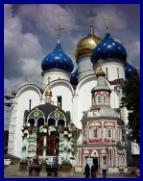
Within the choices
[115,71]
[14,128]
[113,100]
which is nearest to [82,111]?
[113,100]

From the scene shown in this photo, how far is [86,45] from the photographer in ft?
107

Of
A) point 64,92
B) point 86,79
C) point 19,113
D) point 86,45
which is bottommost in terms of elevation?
point 19,113

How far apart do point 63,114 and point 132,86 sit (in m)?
8.09

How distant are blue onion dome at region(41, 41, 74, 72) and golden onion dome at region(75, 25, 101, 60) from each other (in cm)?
160

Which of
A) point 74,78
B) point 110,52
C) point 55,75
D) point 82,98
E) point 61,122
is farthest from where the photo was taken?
point 74,78

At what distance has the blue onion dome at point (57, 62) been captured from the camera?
31078mm

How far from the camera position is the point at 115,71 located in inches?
1121

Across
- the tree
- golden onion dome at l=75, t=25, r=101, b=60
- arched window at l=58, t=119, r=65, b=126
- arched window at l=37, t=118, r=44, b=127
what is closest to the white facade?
golden onion dome at l=75, t=25, r=101, b=60

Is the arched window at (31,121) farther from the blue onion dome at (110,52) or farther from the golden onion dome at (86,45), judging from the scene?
the golden onion dome at (86,45)

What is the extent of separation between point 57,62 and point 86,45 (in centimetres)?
389

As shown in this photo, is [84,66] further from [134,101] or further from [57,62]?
[134,101]

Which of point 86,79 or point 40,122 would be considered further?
point 86,79

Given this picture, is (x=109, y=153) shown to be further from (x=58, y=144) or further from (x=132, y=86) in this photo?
(x=132, y=86)

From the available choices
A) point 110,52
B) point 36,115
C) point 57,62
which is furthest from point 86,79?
point 36,115
